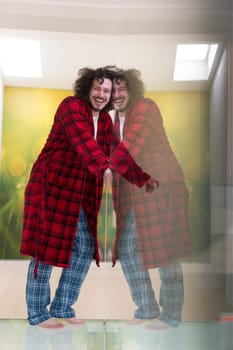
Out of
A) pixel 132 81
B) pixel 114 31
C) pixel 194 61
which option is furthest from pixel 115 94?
pixel 194 61

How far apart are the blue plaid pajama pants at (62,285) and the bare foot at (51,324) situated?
0.01 m

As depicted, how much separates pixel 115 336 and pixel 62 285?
0.35m

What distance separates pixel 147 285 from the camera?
2.72 m

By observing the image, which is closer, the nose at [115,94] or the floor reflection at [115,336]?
the floor reflection at [115,336]

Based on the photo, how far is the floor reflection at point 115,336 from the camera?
2.67 metres

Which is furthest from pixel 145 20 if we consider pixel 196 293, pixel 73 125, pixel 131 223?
pixel 196 293

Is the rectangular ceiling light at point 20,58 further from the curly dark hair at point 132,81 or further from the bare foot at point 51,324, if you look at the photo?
the bare foot at point 51,324

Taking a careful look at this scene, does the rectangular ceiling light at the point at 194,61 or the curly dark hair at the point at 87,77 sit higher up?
the rectangular ceiling light at the point at 194,61

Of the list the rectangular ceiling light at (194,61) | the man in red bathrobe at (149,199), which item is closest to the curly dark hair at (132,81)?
the man in red bathrobe at (149,199)

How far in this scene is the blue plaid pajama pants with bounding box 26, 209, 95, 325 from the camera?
106 inches

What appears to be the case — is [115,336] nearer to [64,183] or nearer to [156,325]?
[156,325]

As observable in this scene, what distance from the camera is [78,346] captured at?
8.73 ft

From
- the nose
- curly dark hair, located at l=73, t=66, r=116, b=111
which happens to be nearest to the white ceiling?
curly dark hair, located at l=73, t=66, r=116, b=111

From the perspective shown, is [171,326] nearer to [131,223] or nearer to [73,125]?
[131,223]
